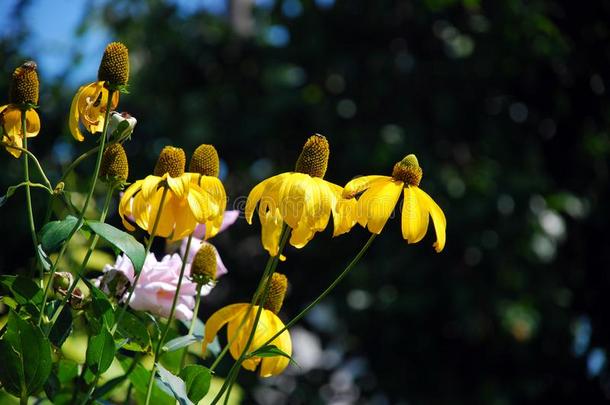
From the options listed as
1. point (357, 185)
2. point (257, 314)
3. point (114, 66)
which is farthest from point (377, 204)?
point (114, 66)

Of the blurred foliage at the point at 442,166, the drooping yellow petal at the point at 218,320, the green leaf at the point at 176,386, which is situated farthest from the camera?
the blurred foliage at the point at 442,166

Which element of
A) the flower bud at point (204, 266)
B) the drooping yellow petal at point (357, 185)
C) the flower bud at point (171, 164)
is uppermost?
the flower bud at point (171, 164)

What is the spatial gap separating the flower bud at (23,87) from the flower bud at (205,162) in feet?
0.44

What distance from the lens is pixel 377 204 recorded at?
688 mm

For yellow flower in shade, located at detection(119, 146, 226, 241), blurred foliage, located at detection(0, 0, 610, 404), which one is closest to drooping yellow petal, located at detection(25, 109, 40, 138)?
yellow flower in shade, located at detection(119, 146, 226, 241)

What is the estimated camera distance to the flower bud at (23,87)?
71cm

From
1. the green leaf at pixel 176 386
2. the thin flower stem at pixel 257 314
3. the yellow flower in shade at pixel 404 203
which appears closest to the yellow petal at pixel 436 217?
the yellow flower in shade at pixel 404 203

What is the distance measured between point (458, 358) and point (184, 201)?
8.96ft

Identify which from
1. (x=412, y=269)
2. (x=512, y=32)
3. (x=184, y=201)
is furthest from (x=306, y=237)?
(x=512, y=32)

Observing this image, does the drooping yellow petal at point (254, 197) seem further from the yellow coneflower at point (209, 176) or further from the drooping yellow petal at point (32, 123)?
the drooping yellow petal at point (32, 123)

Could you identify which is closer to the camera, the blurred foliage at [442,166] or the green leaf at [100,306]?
the green leaf at [100,306]

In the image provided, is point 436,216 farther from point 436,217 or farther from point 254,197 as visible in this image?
point 254,197

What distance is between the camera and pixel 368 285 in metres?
3.25

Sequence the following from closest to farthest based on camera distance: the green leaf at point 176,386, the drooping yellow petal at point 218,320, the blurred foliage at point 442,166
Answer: the green leaf at point 176,386, the drooping yellow petal at point 218,320, the blurred foliage at point 442,166
